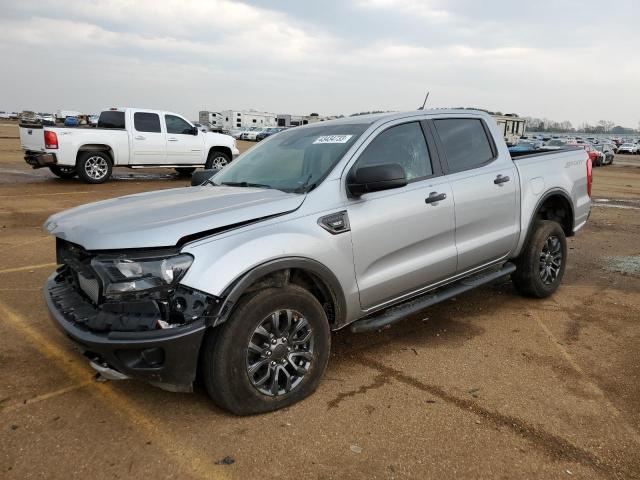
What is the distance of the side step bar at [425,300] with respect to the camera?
11.8 ft

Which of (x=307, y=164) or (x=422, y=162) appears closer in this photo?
(x=307, y=164)

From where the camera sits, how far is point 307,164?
12.3 feet

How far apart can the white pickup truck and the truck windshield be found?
Answer: 10.1 metres

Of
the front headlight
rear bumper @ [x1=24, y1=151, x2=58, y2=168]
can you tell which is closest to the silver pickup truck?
the front headlight

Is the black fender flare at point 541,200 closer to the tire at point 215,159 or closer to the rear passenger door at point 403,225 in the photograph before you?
the rear passenger door at point 403,225

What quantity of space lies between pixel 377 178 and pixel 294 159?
90cm

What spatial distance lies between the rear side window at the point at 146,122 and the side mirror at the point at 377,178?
12.2 meters

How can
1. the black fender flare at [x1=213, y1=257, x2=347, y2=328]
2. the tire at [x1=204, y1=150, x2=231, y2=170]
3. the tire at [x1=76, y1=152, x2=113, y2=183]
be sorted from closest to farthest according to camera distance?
the black fender flare at [x1=213, y1=257, x2=347, y2=328], the tire at [x1=76, y1=152, x2=113, y2=183], the tire at [x1=204, y1=150, x2=231, y2=170]

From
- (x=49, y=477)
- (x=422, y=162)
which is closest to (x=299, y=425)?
(x=49, y=477)

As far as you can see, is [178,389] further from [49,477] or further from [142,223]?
[142,223]

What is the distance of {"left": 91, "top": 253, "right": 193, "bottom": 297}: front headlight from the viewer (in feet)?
8.89

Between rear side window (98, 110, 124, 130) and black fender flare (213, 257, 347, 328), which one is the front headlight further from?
rear side window (98, 110, 124, 130)

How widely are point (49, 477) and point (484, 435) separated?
2227 mm

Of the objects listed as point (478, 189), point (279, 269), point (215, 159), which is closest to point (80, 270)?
point (279, 269)
